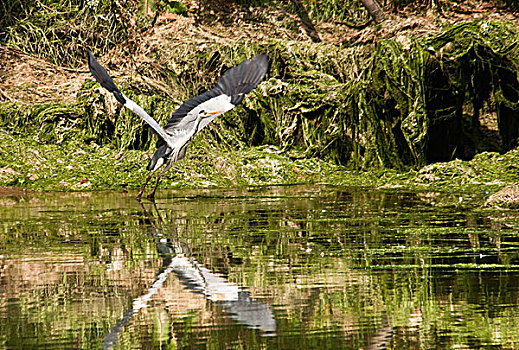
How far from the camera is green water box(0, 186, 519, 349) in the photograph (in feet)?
11.4

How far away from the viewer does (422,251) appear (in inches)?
218

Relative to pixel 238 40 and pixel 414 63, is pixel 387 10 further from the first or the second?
pixel 414 63

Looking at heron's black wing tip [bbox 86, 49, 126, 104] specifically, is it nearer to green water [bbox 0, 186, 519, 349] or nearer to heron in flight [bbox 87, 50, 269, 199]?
heron in flight [bbox 87, 50, 269, 199]

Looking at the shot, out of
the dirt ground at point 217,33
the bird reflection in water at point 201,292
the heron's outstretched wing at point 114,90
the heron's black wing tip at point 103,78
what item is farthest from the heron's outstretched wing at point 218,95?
the dirt ground at point 217,33

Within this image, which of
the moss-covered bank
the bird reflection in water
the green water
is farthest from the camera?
the moss-covered bank

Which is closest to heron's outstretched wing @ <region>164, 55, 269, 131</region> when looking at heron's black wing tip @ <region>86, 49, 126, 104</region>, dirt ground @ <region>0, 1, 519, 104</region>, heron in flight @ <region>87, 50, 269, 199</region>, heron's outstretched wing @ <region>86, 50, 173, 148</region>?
heron in flight @ <region>87, 50, 269, 199</region>

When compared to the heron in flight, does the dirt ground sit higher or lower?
higher

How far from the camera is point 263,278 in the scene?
4762mm

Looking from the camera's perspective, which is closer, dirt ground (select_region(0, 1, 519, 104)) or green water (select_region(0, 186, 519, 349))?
green water (select_region(0, 186, 519, 349))

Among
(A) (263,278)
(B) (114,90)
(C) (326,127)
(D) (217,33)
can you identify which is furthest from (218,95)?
(D) (217,33)

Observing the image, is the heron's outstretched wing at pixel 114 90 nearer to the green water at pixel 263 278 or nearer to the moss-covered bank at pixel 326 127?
the green water at pixel 263 278

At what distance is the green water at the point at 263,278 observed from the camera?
3.47 meters

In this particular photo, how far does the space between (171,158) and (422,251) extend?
5.03m

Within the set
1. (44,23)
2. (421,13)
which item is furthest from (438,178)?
(44,23)
